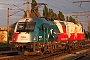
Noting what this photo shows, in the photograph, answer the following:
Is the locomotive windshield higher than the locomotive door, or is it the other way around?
the locomotive windshield

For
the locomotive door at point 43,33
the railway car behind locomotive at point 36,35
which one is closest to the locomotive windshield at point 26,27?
the railway car behind locomotive at point 36,35

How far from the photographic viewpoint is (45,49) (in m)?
19.9

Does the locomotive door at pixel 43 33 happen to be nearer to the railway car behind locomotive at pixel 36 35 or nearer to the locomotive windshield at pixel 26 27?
the railway car behind locomotive at pixel 36 35

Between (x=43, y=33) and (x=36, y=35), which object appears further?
(x=43, y=33)

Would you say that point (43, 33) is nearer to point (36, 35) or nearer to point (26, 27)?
point (36, 35)

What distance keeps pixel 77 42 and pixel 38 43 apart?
11.9 m

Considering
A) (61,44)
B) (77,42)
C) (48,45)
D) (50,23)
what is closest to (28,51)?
(48,45)

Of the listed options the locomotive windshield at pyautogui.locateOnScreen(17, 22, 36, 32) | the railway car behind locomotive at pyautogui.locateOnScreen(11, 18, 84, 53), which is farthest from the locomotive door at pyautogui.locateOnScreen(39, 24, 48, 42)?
the locomotive windshield at pyautogui.locateOnScreen(17, 22, 36, 32)

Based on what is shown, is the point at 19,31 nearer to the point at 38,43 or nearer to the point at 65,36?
the point at 38,43

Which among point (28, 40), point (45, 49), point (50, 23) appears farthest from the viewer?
point (50, 23)

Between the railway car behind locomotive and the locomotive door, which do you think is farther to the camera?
the locomotive door

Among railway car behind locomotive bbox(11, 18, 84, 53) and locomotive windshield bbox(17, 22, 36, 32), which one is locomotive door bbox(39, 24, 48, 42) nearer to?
railway car behind locomotive bbox(11, 18, 84, 53)

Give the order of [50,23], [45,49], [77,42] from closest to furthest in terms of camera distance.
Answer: [45,49]
[50,23]
[77,42]

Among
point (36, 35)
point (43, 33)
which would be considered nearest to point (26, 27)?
point (36, 35)
